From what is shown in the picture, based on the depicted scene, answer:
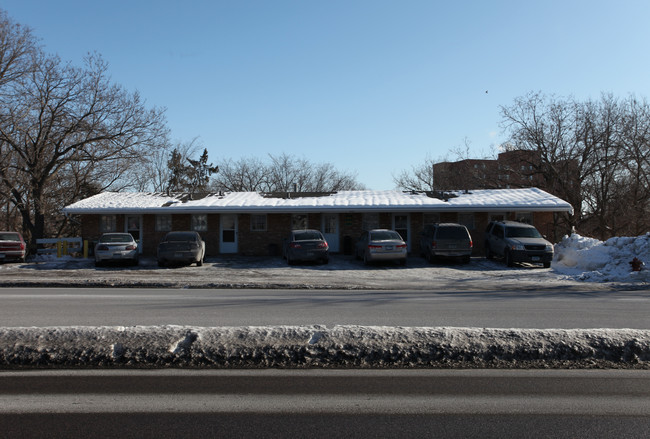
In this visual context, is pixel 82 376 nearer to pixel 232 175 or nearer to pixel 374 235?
pixel 374 235

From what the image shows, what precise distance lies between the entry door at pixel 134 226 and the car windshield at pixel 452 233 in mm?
15478

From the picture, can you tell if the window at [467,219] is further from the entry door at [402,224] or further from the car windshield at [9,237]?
the car windshield at [9,237]

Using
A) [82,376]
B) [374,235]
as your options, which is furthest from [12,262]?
[82,376]

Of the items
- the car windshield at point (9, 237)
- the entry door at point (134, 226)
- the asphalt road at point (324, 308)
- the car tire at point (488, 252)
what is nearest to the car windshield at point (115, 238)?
the car windshield at point (9, 237)

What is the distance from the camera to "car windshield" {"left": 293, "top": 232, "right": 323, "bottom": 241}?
862 inches

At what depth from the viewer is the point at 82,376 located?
567 centimetres

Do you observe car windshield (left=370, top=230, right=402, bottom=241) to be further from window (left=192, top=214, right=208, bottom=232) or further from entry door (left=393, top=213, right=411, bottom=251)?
window (left=192, top=214, right=208, bottom=232)

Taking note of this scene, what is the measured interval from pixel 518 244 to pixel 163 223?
57.4ft

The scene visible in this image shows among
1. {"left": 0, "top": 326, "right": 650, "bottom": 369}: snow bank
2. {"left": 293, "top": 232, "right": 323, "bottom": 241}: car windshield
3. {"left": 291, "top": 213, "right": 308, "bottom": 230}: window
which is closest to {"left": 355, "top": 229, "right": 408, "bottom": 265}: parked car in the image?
{"left": 293, "top": 232, "right": 323, "bottom": 241}: car windshield

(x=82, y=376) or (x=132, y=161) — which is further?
(x=132, y=161)

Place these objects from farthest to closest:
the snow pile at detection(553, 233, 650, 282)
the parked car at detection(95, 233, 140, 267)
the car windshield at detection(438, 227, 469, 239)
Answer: the car windshield at detection(438, 227, 469, 239)
the parked car at detection(95, 233, 140, 267)
the snow pile at detection(553, 233, 650, 282)

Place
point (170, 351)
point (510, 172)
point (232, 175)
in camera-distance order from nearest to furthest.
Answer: point (170, 351) → point (510, 172) → point (232, 175)

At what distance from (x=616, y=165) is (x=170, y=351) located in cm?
3685

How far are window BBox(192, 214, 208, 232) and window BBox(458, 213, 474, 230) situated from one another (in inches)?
523
